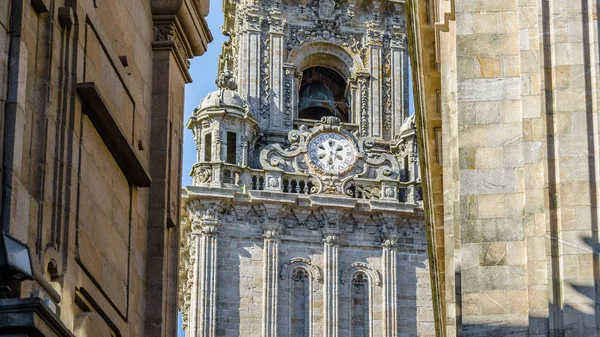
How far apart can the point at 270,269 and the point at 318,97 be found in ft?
39.5

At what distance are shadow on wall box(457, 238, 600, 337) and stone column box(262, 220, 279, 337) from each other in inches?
1886

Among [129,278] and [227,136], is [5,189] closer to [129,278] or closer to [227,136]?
[129,278]

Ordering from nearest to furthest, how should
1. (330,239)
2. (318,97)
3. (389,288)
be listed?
(330,239) → (389,288) → (318,97)

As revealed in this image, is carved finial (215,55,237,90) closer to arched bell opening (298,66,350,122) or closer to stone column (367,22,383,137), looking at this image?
arched bell opening (298,66,350,122)

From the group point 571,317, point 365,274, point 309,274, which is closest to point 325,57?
point 365,274

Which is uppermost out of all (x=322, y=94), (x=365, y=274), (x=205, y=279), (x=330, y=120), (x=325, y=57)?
(x=325, y=57)

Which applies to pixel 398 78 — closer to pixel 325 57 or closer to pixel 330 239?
pixel 325 57

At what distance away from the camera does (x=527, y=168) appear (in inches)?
813

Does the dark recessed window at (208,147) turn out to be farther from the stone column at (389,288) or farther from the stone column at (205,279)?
the stone column at (389,288)

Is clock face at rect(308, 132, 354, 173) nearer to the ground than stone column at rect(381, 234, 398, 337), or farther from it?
farther from it

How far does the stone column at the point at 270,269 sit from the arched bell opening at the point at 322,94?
9026 mm

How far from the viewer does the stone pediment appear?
70875mm

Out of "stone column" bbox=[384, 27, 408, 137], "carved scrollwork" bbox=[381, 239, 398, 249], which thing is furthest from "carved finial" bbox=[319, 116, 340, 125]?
"carved scrollwork" bbox=[381, 239, 398, 249]

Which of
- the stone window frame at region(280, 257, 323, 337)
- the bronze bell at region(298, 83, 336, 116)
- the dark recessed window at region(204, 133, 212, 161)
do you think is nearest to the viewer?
the stone window frame at region(280, 257, 323, 337)
